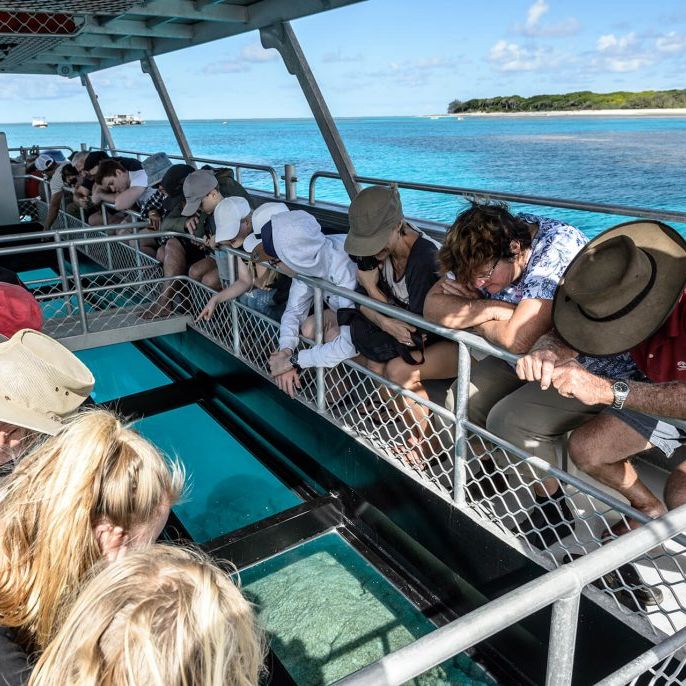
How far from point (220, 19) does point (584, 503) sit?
202 inches

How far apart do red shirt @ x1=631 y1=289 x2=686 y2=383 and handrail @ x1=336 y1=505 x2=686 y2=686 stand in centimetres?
95

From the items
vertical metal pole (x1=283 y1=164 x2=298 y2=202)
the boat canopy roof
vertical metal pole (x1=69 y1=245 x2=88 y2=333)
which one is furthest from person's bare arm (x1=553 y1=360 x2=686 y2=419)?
vertical metal pole (x1=283 y1=164 x2=298 y2=202)

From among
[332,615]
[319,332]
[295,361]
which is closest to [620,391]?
[319,332]

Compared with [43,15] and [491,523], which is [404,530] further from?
[43,15]

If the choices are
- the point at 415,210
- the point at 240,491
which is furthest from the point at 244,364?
the point at 415,210

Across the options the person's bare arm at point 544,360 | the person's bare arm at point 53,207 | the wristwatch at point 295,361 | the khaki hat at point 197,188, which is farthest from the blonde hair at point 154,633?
the person's bare arm at point 53,207

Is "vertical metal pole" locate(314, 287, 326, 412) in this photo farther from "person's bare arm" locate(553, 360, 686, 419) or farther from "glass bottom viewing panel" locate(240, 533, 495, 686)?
"person's bare arm" locate(553, 360, 686, 419)

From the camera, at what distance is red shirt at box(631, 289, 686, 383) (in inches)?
69.4

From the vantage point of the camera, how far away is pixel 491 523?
2.33 m

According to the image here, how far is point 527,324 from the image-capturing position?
2070 millimetres

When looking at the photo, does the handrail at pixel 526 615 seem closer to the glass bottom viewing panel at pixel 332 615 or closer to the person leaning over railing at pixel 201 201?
the glass bottom viewing panel at pixel 332 615

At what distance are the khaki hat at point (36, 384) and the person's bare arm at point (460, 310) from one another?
127 centimetres

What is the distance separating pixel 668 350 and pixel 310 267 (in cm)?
167

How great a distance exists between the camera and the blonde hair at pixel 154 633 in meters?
0.76
